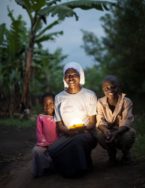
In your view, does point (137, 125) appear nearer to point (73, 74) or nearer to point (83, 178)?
point (73, 74)

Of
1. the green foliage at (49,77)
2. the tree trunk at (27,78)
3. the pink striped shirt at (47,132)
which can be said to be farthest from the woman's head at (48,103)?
the green foliage at (49,77)

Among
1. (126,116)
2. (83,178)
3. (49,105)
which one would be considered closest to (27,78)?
(49,105)

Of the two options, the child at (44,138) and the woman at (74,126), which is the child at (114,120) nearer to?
the woman at (74,126)

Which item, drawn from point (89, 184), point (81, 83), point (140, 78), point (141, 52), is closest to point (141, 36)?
point (141, 52)

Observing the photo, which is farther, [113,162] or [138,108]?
[138,108]

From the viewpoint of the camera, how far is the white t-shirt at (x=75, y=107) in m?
6.07

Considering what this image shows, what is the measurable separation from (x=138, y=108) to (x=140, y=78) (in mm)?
1114

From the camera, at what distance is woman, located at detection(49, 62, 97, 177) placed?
18.8ft

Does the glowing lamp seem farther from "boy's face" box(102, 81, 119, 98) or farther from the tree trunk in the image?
the tree trunk

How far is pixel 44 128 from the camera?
20.8 ft

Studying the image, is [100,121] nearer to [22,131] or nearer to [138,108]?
[22,131]

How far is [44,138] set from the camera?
6340 mm

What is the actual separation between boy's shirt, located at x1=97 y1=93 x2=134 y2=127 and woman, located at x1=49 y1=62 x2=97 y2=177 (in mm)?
95

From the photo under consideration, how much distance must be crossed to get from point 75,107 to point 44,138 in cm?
64
